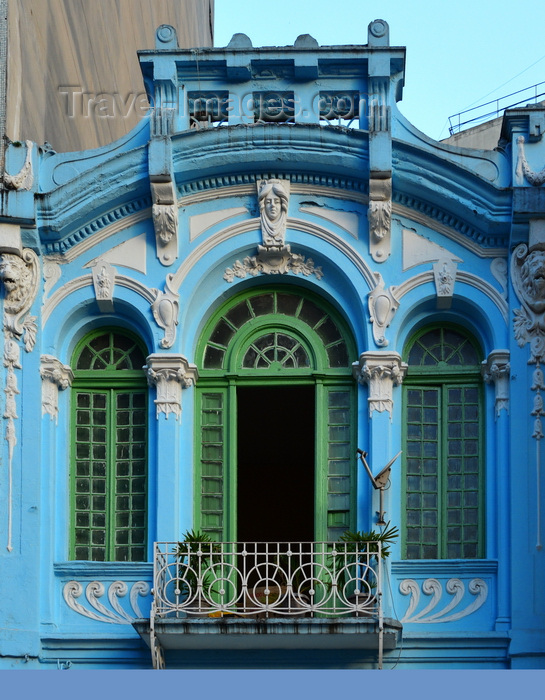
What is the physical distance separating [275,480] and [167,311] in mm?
7805

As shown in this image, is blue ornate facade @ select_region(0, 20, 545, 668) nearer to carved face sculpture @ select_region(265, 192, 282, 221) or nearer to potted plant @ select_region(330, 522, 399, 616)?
carved face sculpture @ select_region(265, 192, 282, 221)

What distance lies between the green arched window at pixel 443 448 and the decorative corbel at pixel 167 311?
248 cm

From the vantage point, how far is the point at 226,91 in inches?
752

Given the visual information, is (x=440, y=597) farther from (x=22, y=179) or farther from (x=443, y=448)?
(x=22, y=179)

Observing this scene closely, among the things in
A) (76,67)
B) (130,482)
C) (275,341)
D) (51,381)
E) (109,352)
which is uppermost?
(76,67)

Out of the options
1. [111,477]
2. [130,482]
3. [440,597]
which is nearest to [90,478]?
[111,477]

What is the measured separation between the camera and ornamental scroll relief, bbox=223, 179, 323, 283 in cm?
1875

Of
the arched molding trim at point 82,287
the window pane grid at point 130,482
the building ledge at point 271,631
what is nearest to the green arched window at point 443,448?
the building ledge at point 271,631

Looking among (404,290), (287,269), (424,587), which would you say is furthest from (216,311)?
(424,587)

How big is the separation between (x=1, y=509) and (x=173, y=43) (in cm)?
528

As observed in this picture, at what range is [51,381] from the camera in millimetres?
18453

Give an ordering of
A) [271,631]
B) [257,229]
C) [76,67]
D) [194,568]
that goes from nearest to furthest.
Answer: [271,631]
[194,568]
[257,229]
[76,67]

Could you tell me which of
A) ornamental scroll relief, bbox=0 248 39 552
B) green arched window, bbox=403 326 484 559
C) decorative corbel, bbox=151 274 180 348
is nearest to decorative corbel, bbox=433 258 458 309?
green arched window, bbox=403 326 484 559

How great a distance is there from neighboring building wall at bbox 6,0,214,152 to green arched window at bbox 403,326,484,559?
16.3 feet
